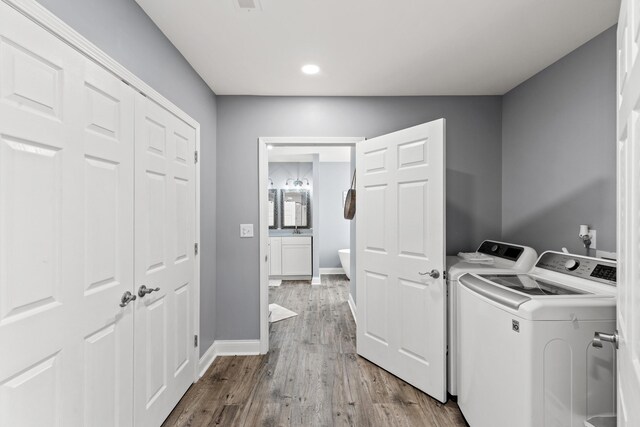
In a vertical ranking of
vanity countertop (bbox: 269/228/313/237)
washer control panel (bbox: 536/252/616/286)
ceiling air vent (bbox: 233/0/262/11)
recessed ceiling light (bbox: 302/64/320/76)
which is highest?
recessed ceiling light (bbox: 302/64/320/76)

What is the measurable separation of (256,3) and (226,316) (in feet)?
8.24

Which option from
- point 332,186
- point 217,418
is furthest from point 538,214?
point 332,186

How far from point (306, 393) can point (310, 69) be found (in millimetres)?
2425

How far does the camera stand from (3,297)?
37.6 inches

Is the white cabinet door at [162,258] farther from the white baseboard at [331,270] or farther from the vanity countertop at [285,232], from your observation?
the white baseboard at [331,270]

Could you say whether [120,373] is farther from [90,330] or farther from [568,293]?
[568,293]

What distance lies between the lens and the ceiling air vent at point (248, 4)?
164 centimetres

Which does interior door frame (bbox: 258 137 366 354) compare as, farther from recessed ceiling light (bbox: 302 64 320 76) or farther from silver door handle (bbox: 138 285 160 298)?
silver door handle (bbox: 138 285 160 298)

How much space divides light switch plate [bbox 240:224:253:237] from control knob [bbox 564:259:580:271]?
2394mm

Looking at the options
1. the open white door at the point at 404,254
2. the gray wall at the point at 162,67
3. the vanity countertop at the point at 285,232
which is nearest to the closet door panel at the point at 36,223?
the gray wall at the point at 162,67

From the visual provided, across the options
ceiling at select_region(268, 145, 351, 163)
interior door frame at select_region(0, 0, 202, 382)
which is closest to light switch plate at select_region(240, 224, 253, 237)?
interior door frame at select_region(0, 0, 202, 382)

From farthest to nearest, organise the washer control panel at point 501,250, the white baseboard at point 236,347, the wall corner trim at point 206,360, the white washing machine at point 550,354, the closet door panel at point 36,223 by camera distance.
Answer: the white baseboard at point 236,347 < the wall corner trim at point 206,360 < the washer control panel at point 501,250 < the white washing machine at point 550,354 < the closet door panel at point 36,223

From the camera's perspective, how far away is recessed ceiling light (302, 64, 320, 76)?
7.80 ft

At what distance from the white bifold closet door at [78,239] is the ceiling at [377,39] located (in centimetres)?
63
